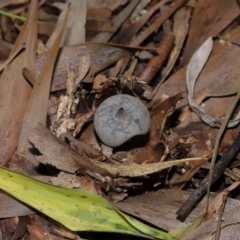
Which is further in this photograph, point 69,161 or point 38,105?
point 38,105

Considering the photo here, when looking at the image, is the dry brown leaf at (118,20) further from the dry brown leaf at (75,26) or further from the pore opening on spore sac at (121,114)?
the pore opening on spore sac at (121,114)

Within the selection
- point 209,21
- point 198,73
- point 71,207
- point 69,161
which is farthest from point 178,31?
point 71,207

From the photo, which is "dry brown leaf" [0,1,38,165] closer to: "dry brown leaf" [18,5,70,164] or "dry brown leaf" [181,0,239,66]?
"dry brown leaf" [18,5,70,164]

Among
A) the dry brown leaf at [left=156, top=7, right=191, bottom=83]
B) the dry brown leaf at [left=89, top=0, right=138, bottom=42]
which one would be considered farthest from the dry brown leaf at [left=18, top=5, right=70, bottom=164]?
the dry brown leaf at [left=156, top=7, right=191, bottom=83]

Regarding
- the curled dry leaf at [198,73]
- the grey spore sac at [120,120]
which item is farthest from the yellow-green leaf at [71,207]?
the curled dry leaf at [198,73]

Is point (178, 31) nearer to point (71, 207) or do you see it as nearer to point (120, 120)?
point (120, 120)

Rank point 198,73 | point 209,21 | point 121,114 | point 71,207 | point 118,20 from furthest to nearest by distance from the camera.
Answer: point 118,20 → point 209,21 → point 198,73 → point 121,114 → point 71,207
